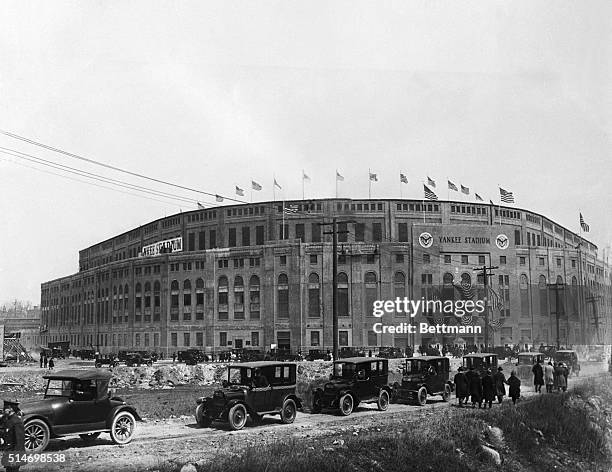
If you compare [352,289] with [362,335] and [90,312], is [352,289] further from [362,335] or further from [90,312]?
[90,312]

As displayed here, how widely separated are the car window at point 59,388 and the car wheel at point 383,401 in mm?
7945

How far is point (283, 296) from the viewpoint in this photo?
2341 centimetres

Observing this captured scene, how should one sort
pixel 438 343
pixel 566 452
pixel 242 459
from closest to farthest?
pixel 242 459, pixel 566 452, pixel 438 343

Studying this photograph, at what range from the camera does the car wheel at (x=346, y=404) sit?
547 inches

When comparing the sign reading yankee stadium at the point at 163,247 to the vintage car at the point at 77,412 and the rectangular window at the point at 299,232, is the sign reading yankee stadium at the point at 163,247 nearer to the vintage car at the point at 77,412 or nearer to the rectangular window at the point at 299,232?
the rectangular window at the point at 299,232

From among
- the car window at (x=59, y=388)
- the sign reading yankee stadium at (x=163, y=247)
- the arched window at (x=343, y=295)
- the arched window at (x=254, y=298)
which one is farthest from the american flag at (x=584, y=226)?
the sign reading yankee stadium at (x=163, y=247)

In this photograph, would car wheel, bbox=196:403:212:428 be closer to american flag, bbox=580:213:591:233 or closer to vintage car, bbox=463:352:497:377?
vintage car, bbox=463:352:497:377

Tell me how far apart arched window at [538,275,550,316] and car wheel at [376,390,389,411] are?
8.29 metres

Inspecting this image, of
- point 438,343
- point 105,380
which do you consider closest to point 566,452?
point 438,343

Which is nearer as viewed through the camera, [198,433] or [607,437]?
[198,433]

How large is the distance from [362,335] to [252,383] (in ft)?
32.6

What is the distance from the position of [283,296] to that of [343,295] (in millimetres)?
2360

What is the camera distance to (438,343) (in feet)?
58.4

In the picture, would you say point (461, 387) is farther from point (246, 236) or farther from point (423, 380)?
point (246, 236)
